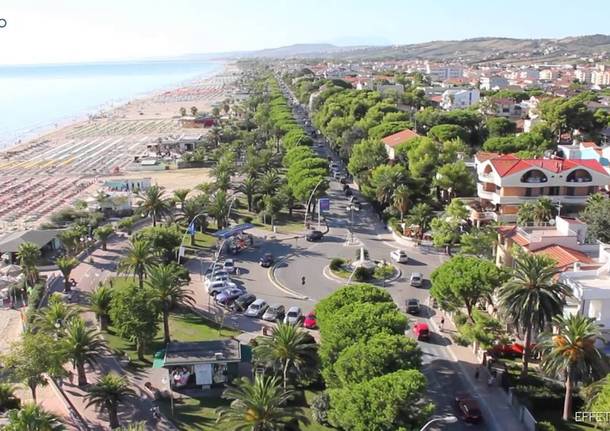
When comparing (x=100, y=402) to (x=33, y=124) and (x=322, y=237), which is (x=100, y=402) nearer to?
(x=322, y=237)

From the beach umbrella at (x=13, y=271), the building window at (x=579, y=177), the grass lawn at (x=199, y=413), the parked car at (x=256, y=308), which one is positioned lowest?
the grass lawn at (x=199, y=413)

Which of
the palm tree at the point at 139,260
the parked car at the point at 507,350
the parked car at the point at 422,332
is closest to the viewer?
the parked car at the point at 507,350

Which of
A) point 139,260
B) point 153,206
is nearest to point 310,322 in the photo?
point 139,260

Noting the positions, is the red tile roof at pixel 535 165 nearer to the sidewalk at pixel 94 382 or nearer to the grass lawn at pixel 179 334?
the grass lawn at pixel 179 334

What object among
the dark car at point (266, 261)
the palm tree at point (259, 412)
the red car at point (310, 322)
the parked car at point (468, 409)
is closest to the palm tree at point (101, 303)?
the red car at point (310, 322)

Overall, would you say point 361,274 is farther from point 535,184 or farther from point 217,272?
point 535,184
